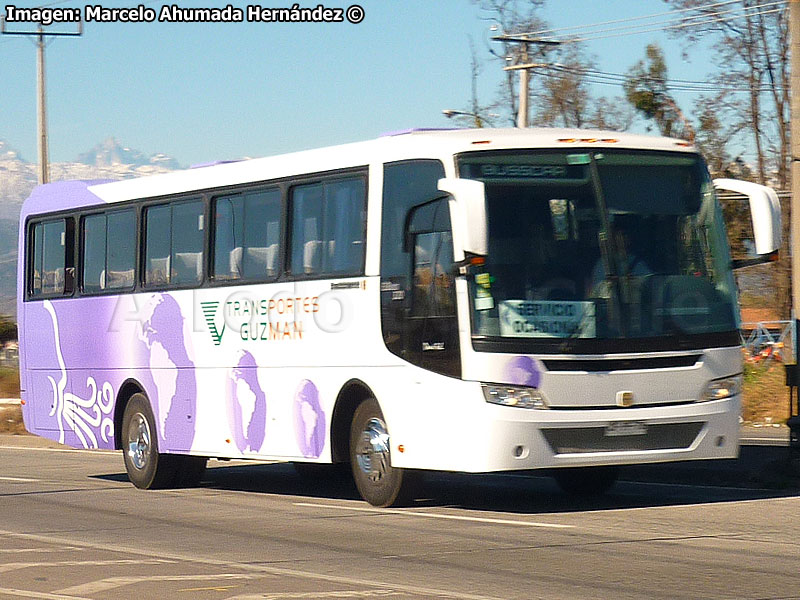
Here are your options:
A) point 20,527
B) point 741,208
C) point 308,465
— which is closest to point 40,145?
point 741,208

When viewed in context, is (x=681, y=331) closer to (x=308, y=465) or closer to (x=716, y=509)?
(x=716, y=509)

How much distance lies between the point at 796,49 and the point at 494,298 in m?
4.69

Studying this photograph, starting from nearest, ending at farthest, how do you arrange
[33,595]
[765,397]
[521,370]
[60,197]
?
[33,595] → [521,370] → [60,197] → [765,397]

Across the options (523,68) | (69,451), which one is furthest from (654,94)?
(69,451)

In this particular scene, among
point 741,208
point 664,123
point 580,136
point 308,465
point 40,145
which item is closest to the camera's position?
point 580,136

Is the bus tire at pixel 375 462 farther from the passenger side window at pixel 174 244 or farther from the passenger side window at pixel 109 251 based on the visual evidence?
the passenger side window at pixel 109 251

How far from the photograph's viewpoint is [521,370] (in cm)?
1259

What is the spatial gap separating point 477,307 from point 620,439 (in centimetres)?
162

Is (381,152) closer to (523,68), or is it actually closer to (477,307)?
(477,307)

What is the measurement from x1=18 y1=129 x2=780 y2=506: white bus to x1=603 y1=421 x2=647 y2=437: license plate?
0.02 m

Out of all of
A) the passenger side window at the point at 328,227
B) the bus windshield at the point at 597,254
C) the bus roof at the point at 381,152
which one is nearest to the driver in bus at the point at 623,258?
the bus windshield at the point at 597,254

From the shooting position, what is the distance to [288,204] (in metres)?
15.3

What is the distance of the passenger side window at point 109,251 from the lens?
18.1 meters

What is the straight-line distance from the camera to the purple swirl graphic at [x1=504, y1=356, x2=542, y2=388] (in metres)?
12.6
